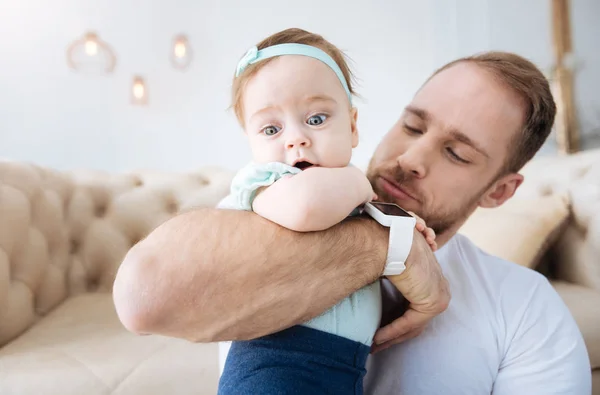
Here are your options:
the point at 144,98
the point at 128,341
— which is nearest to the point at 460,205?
the point at 128,341

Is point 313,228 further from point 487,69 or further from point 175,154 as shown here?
point 175,154

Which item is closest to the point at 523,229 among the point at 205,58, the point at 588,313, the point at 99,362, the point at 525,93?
the point at 588,313

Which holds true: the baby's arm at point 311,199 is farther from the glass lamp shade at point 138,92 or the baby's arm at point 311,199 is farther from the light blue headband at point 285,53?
the glass lamp shade at point 138,92

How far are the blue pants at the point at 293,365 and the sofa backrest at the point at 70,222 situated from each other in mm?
968

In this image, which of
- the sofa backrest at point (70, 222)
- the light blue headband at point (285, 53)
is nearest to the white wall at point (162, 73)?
the sofa backrest at point (70, 222)

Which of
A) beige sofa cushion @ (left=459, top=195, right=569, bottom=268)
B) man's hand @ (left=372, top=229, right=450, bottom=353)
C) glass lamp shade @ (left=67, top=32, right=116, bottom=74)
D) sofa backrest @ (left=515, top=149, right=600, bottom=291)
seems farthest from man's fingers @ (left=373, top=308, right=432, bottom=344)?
glass lamp shade @ (left=67, top=32, right=116, bottom=74)

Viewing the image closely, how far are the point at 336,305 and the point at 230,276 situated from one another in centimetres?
22

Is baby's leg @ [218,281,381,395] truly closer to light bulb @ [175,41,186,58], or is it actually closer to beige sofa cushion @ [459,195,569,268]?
beige sofa cushion @ [459,195,569,268]

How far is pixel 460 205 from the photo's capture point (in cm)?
144

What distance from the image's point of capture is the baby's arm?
0.78 meters

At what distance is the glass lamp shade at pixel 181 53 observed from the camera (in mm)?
3422

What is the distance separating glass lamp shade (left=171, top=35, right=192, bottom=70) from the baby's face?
8.90 ft

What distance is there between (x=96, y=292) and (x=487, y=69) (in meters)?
1.93

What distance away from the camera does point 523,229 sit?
6.71 feet
